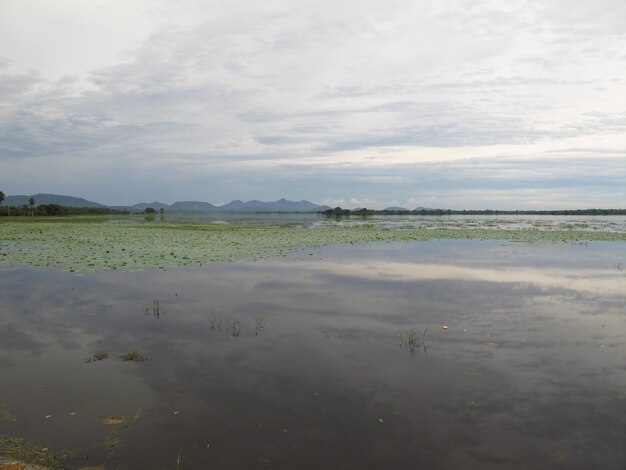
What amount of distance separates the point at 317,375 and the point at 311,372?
0.15 m

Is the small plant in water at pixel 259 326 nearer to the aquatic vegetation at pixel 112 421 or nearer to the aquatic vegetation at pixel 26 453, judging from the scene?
the aquatic vegetation at pixel 112 421

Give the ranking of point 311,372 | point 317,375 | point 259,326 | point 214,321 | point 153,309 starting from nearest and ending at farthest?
point 317,375, point 311,372, point 259,326, point 214,321, point 153,309

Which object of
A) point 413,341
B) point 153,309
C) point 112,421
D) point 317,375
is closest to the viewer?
point 112,421

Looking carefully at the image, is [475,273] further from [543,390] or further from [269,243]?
[269,243]

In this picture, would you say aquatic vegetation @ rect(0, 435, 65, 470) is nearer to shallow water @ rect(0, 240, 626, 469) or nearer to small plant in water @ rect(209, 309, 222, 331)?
shallow water @ rect(0, 240, 626, 469)

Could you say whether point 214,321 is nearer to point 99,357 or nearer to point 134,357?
point 134,357

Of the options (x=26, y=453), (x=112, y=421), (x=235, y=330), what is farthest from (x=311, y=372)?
(x=26, y=453)

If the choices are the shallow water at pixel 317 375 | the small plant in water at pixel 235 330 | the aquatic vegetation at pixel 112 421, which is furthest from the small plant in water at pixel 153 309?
the aquatic vegetation at pixel 112 421

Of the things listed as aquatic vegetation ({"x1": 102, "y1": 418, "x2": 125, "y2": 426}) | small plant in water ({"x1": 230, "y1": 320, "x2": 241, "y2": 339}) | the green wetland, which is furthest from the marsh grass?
aquatic vegetation ({"x1": 102, "y1": 418, "x2": 125, "y2": 426})

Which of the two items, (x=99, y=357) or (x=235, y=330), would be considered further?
(x=235, y=330)

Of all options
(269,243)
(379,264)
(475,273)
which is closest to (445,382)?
(475,273)

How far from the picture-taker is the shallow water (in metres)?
4.94

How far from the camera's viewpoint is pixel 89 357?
24.9ft

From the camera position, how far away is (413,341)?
8.58 metres
